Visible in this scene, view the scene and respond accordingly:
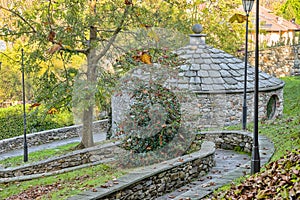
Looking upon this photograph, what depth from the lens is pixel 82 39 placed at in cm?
1420

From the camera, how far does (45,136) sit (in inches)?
807

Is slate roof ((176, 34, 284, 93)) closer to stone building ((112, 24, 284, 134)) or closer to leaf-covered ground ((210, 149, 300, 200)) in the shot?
stone building ((112, 24, 284, 134))

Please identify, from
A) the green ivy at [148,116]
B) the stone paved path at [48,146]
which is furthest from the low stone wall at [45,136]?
the green ivy at [148,116]

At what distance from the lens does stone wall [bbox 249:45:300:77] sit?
92.2 feet

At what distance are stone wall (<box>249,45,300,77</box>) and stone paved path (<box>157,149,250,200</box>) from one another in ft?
58.0

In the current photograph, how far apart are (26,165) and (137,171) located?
18.5 feet

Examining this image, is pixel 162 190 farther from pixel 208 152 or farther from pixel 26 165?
pixel 26 165

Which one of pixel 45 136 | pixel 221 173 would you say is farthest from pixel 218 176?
pixel 45 136

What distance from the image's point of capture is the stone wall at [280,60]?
28109 millimetres

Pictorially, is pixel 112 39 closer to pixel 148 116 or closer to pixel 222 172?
pixel 148 116

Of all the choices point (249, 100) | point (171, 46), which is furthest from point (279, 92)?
point (171, 46)

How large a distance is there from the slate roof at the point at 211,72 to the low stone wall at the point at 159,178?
4.37 metres

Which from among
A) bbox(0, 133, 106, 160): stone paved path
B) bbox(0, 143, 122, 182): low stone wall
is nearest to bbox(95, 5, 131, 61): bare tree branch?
bbox(0, 143, 122, 182): low stone wall

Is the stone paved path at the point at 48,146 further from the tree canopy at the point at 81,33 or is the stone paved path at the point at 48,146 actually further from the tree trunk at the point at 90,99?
the tree canopy at the point at 81,33
